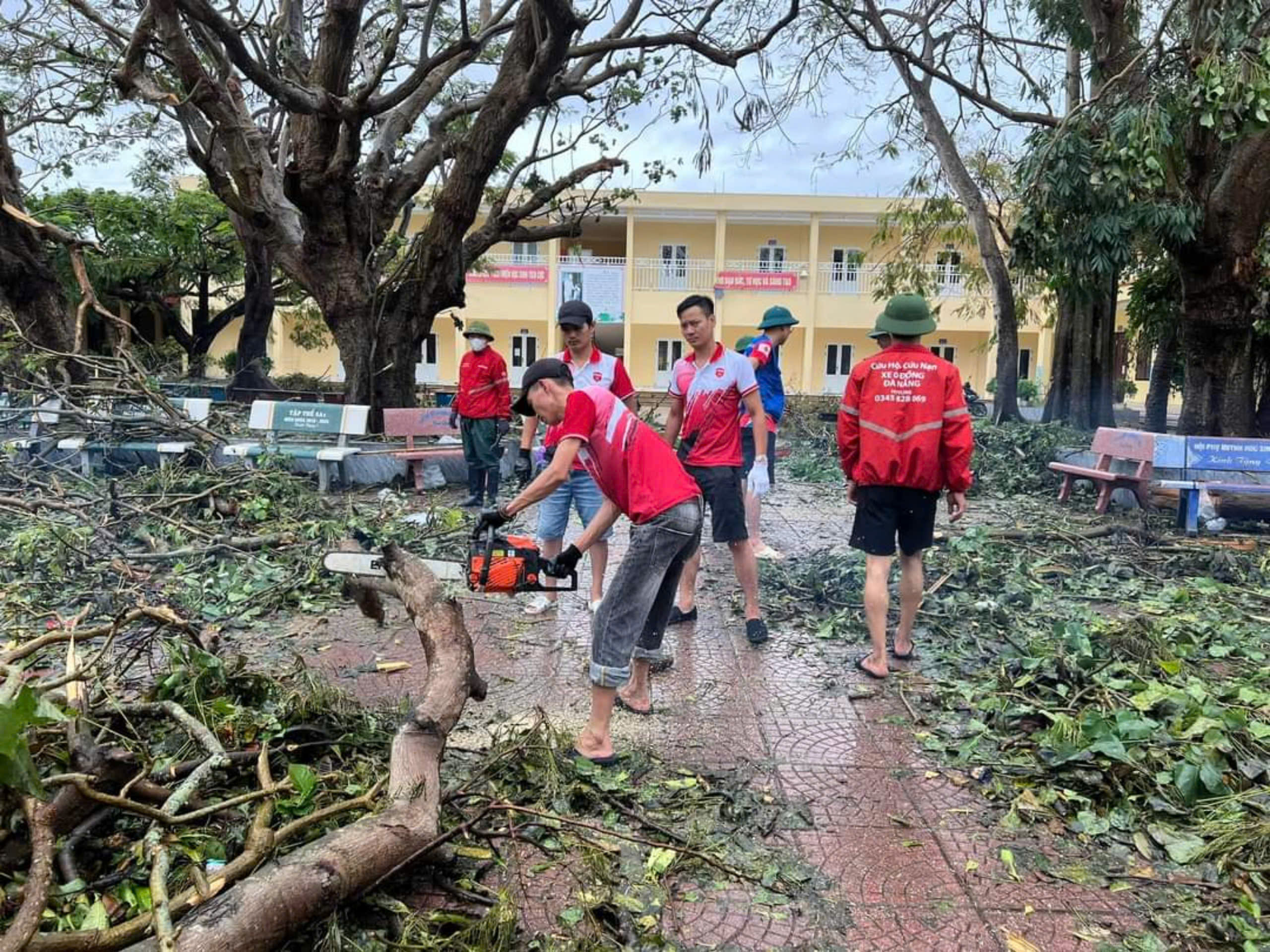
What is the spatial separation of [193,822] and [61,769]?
1.31ft

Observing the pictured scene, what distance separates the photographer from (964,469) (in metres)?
3.89

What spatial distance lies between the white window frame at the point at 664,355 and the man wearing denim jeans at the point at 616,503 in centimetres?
2602

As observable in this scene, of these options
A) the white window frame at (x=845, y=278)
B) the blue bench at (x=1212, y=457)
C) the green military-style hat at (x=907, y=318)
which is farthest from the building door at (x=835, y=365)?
the green military-style hat at (x=907, y=318)

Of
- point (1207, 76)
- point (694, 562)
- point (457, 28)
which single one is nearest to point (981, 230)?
point (1207, 76)

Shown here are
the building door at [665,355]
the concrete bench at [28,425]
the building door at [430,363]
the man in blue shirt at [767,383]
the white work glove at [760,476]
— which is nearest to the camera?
the white work glove at [760,476]

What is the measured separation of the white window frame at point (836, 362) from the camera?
2961cm

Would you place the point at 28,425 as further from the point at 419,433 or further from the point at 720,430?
the point at 720,430

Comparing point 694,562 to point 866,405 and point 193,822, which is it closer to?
point 866,405

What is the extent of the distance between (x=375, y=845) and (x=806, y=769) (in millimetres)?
1706

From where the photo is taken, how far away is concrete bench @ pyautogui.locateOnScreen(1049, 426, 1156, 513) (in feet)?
24.6

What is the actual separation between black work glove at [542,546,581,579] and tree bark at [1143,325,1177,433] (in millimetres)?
14377

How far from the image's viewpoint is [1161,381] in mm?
14766

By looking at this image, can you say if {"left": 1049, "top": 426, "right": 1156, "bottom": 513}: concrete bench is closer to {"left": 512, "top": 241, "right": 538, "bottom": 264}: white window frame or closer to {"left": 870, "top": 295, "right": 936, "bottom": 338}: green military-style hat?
{"left": 870, "top": 295, "right": 936, "bottom": 338}: green military-style hat

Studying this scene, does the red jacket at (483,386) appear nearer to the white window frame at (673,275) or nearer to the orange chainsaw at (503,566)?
the orange chainsaw at (503,566)
